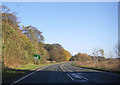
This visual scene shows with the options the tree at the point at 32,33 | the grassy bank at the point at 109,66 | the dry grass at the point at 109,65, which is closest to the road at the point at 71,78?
the grassy bank at the point at 109,66

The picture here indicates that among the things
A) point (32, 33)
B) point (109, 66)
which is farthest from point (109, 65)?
point (32, 33)

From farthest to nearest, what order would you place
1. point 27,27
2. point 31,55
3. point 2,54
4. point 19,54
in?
point 27,27 < point 31,55 < point 19,54 < point 2,54

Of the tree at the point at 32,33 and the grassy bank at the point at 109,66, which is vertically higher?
the tree at the point at 32,33

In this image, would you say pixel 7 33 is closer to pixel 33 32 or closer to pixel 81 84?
pixel 81 84

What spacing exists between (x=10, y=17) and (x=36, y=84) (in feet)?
122

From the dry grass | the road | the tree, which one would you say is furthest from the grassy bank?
the tree

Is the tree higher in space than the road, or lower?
higher

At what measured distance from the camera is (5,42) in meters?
34.8

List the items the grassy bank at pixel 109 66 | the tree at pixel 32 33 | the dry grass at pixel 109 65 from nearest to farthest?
the grassy bank at pixel 109 66 → the dry grass at pixel 109 65 → the tree at pixel 32 33

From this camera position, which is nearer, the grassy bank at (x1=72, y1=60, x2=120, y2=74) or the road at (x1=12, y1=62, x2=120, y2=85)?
the road at (x1=12, y1=62, x2=120, y2=85)

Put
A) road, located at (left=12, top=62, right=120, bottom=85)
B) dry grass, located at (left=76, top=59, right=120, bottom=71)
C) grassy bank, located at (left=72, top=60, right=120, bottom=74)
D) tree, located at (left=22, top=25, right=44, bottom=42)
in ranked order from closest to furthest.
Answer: road, located at (left=12, top=62, right=120, bottom=85)
grassy bank, located at (left=72, top=60, right=120, bottom=74)
dry grass, located at (left=76, top=59, right=120, bottom=71)
tree, located at (left=22, top=25, right=44, bottom=42)

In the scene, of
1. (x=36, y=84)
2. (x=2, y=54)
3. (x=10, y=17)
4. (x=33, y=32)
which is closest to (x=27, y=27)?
(x=33, y=32)

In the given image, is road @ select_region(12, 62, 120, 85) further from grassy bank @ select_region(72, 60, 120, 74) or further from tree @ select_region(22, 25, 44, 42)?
tree @ select_region(22, 25, 44, 42)

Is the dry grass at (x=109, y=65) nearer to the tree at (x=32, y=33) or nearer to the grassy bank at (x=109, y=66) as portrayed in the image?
the grassy bank at (x=109, y=66)
